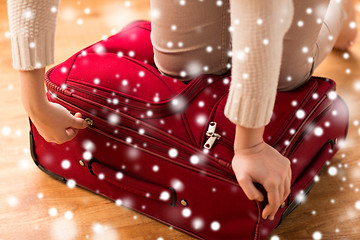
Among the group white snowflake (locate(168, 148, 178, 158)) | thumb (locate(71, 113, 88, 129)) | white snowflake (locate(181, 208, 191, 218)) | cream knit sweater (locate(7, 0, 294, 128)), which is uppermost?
cream knit sweater (locate(7, 0, 294, 128))

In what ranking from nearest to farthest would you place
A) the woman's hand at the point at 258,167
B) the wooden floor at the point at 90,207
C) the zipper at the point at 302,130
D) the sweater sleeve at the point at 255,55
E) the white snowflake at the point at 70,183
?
the sweater sleeve at the point at 255,55, the woman's hand at the point at 258,167, the zipper at the point at 302,130, the wooden floor at the point at 90,207, the white snowflake at the point at 70,183

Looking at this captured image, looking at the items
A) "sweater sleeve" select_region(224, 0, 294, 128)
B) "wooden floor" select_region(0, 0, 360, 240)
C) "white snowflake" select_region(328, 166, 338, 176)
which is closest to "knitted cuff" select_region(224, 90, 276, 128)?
"sweater sleeve" select_region(224, 0, 294, 128)

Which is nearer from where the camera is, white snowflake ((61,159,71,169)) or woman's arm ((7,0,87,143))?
woman's arm ((7,0,87,143))

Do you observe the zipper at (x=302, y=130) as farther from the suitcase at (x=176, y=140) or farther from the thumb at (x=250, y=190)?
the thumb at (x=250, y=190)

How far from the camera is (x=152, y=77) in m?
0.92

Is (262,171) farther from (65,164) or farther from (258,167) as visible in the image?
(65,164)

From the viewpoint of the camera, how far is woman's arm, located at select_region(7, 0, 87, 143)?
74 cm

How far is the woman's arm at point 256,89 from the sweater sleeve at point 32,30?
338mm

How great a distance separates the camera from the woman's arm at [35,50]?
29.2 inches

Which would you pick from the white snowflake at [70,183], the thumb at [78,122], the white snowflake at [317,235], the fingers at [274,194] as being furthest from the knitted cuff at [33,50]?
the white snowflake at [317,235]

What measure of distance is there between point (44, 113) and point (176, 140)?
10.6 inches

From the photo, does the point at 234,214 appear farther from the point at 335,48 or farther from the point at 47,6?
the point at 335,48

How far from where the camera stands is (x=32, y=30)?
749mm

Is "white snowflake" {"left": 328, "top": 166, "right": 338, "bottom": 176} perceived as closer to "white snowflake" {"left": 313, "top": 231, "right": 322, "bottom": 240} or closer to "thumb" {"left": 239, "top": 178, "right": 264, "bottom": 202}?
"white snowflake" {"left": 313, "top": 231, "right": 322, "bottom": 240}
